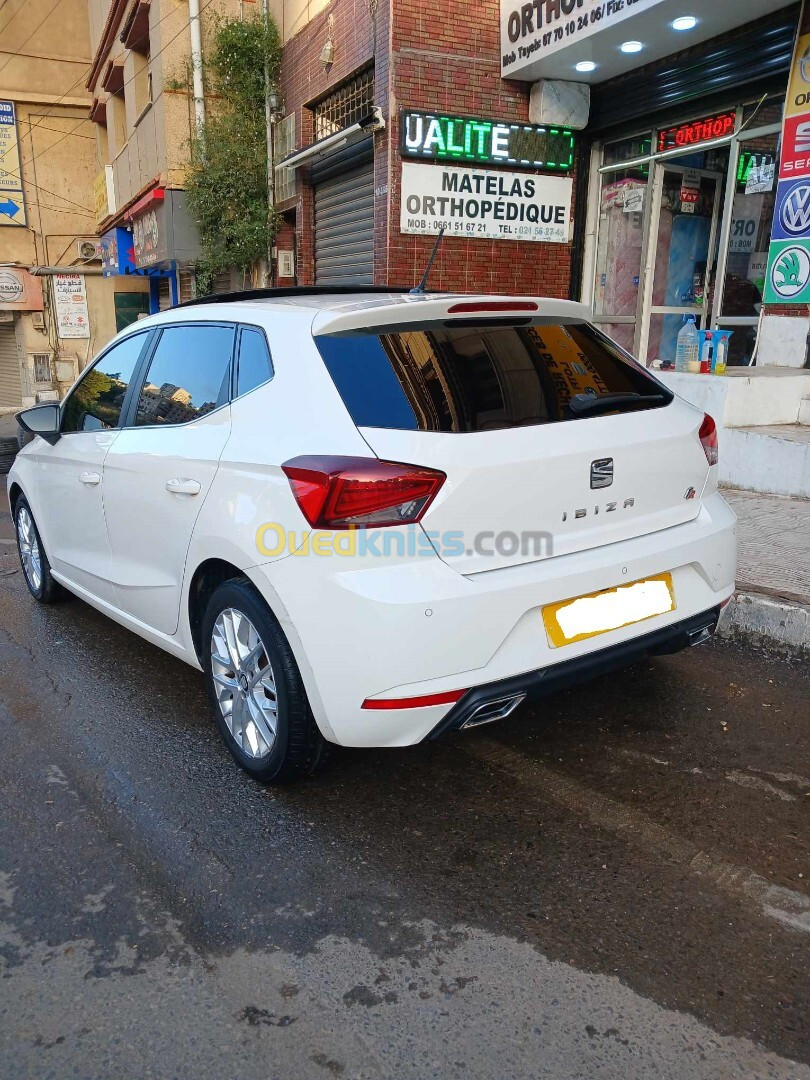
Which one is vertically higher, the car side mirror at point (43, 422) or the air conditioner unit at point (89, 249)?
the air conditioner unit at point (89, 249)

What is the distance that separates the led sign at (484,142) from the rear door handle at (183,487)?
7.99 meters

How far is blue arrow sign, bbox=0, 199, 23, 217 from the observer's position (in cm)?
2262

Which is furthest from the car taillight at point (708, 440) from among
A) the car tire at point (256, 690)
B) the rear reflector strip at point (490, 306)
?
the car tire at point (256, 690)

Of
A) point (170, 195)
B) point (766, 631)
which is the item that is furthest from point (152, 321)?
point (170, 195)

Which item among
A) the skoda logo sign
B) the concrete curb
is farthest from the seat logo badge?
the skoda logo sign

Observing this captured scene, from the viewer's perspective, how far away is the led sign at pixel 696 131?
29.0 ft

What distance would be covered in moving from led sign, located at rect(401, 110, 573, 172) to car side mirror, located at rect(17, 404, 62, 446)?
22.2ft

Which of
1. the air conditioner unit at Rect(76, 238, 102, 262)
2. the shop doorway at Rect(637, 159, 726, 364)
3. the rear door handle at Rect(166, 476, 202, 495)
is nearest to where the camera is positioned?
the rear door handle at Rect(166, 476, 202, 495)

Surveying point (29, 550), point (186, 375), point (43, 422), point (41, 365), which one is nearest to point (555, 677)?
point (186, 375)

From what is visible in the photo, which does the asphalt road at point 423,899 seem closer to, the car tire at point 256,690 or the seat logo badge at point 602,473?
the car tire at point 256,690

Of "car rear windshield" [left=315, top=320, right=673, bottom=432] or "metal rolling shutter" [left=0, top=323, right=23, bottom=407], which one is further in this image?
"metal rolling shutter" [left=0, top=323, right=23, bottom=407]

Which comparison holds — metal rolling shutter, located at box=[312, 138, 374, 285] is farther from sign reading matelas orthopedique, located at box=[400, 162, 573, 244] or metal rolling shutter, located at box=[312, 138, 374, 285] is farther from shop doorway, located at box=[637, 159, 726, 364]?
shop doorway, located at box=[637, 159, 726, 364]

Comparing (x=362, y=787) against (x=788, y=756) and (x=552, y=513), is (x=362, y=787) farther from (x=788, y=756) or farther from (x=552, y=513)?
(x=788, y=756)

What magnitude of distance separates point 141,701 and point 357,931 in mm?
1948
